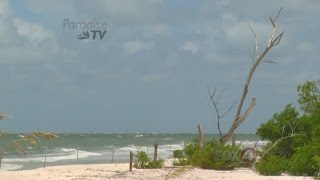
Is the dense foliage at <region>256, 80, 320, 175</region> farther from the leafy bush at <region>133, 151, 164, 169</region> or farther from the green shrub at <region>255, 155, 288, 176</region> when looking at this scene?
the leafy bush at <region>133, 151, 164, 169</region>

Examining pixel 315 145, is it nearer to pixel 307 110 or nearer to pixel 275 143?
pixel 275 143

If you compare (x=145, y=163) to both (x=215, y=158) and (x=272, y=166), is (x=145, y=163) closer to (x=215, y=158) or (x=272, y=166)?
(x=215, y=158)

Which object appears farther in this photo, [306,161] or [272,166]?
[272,166]

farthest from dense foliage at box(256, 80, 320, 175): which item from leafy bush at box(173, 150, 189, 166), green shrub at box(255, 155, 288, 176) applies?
leafy bush at box(173, 150, 189, 166)

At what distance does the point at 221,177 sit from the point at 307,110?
37.0 feet

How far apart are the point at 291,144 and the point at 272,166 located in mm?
2375

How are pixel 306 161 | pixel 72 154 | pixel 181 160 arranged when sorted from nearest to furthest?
pixel 306 161 → pixel 181 160 → pixel 72 154

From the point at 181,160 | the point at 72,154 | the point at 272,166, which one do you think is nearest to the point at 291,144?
the point at 272,166

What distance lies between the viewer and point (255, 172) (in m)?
22.1

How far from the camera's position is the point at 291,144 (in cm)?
2281

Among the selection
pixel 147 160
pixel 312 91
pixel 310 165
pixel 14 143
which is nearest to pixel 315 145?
pixel 310 165

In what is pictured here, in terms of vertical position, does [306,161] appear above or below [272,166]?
above

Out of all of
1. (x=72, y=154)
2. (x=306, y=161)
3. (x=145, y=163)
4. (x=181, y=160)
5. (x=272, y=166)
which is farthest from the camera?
(x=72, y=154)

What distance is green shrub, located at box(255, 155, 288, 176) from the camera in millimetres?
20781
